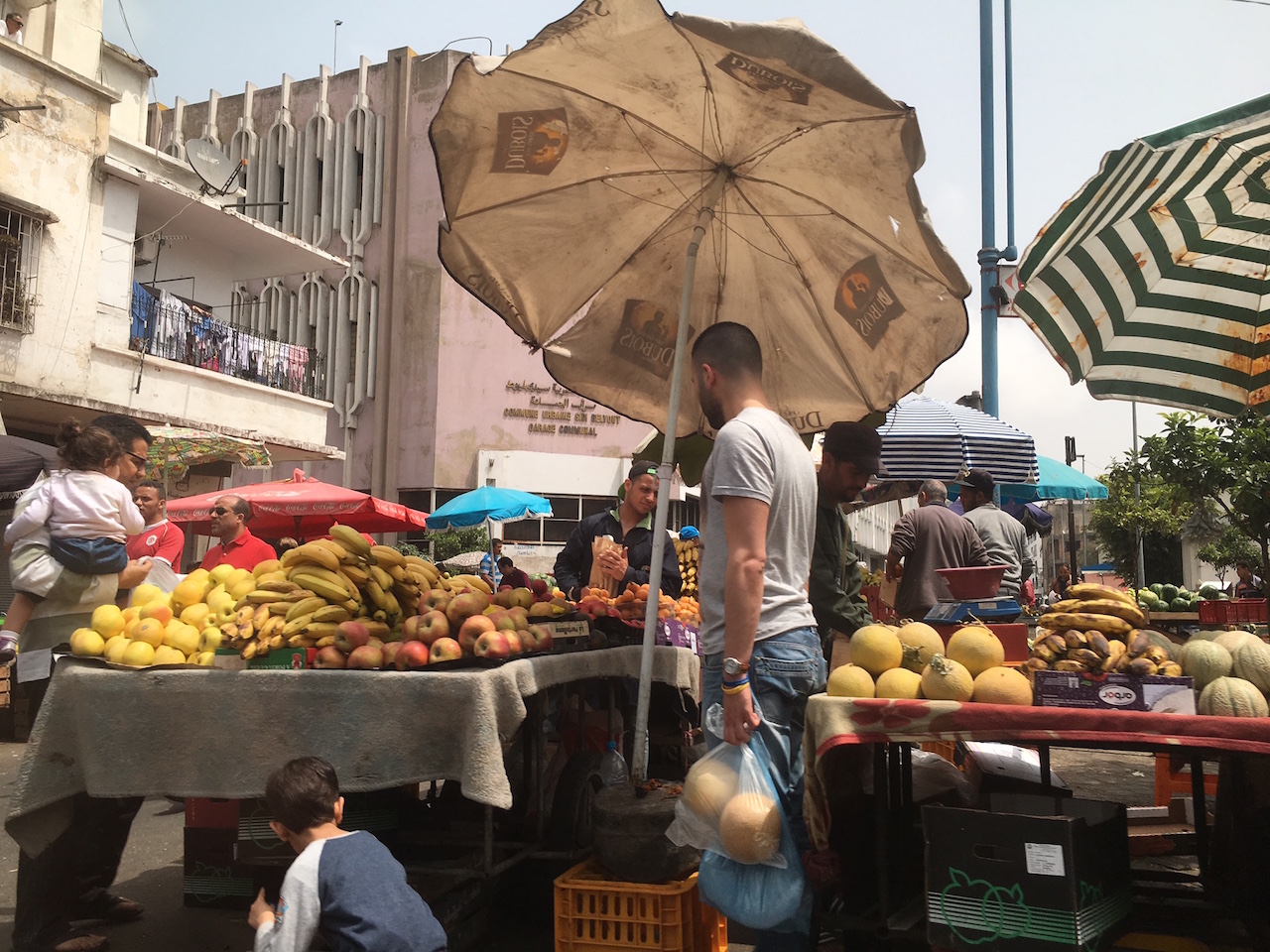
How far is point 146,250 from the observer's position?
60.9 feet

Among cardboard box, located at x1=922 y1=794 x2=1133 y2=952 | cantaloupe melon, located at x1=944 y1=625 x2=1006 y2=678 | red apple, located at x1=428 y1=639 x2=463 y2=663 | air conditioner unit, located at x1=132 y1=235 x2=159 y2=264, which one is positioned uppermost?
air conditioner unit, located at x1=132 y1=235 x2=159 y2=264

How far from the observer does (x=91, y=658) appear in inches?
145

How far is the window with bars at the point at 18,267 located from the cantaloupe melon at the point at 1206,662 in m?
16.3

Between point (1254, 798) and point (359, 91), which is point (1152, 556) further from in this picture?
point (1254, 798)

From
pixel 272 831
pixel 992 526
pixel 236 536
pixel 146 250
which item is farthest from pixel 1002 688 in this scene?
pixel 146 250

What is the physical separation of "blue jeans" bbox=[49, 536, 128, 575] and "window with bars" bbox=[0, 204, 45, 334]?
492 inches

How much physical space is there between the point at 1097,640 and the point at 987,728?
0.55 metres

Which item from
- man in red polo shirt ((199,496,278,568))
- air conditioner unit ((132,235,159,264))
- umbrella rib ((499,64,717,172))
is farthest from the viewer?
air conditioner unit ((132,235,159,264))

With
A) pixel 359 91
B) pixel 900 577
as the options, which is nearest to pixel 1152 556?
pixel 359 91

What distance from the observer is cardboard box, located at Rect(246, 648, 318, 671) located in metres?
3.48

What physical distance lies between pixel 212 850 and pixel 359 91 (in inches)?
1090

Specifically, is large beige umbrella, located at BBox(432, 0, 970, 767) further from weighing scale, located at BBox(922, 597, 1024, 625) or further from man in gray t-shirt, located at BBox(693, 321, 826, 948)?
weighing scale, located at BBox(922, 597, 1024, 625)

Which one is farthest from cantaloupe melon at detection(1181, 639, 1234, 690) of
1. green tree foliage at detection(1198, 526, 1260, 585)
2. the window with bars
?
green tree foliage at detection(1198, 526, 1260, 585)

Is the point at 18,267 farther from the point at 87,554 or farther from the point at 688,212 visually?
the point at 688,212
